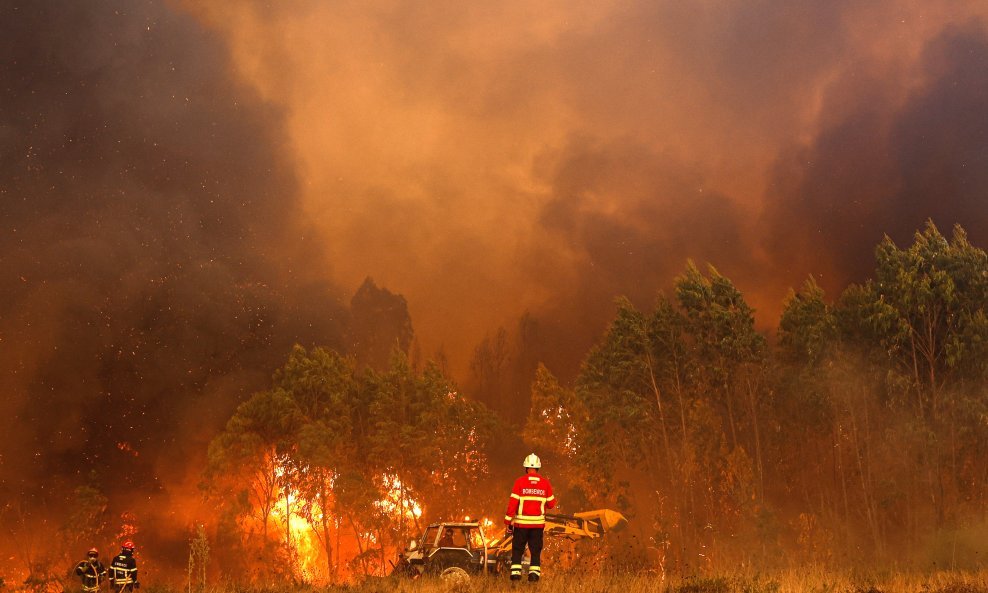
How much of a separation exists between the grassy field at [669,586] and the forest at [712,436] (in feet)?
60.1

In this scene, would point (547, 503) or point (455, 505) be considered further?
point (455, 505)

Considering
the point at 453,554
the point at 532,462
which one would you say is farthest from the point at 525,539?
the point at 453,554

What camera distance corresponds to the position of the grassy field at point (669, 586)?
13.6 meters

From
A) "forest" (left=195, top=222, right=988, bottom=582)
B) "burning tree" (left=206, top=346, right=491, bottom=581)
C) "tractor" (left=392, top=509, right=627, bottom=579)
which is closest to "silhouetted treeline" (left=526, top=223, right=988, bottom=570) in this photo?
"forest" (left=195, top=222, right=988, bottom=582)

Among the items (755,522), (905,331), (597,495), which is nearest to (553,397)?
(597,495)

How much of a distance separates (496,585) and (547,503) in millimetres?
1799

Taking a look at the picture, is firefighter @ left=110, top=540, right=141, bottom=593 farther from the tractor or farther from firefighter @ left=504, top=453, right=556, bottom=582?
firefighter @ left=504, top=453, right=556, bottom=582

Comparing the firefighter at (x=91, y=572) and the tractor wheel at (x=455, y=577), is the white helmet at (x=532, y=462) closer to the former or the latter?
the tractor wheel at (x=455, y=577)

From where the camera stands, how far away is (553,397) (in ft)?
173

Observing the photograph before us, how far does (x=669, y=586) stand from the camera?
1402 centimetres

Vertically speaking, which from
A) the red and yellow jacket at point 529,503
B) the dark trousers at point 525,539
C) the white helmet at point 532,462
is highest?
the white helmet at point 532,462

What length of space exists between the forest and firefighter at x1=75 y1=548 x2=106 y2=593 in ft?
46.8

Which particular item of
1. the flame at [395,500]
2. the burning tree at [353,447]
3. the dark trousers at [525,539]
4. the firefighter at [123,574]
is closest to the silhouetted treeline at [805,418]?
the burning tree at [353,447]

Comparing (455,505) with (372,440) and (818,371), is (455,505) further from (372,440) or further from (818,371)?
(818,371)
